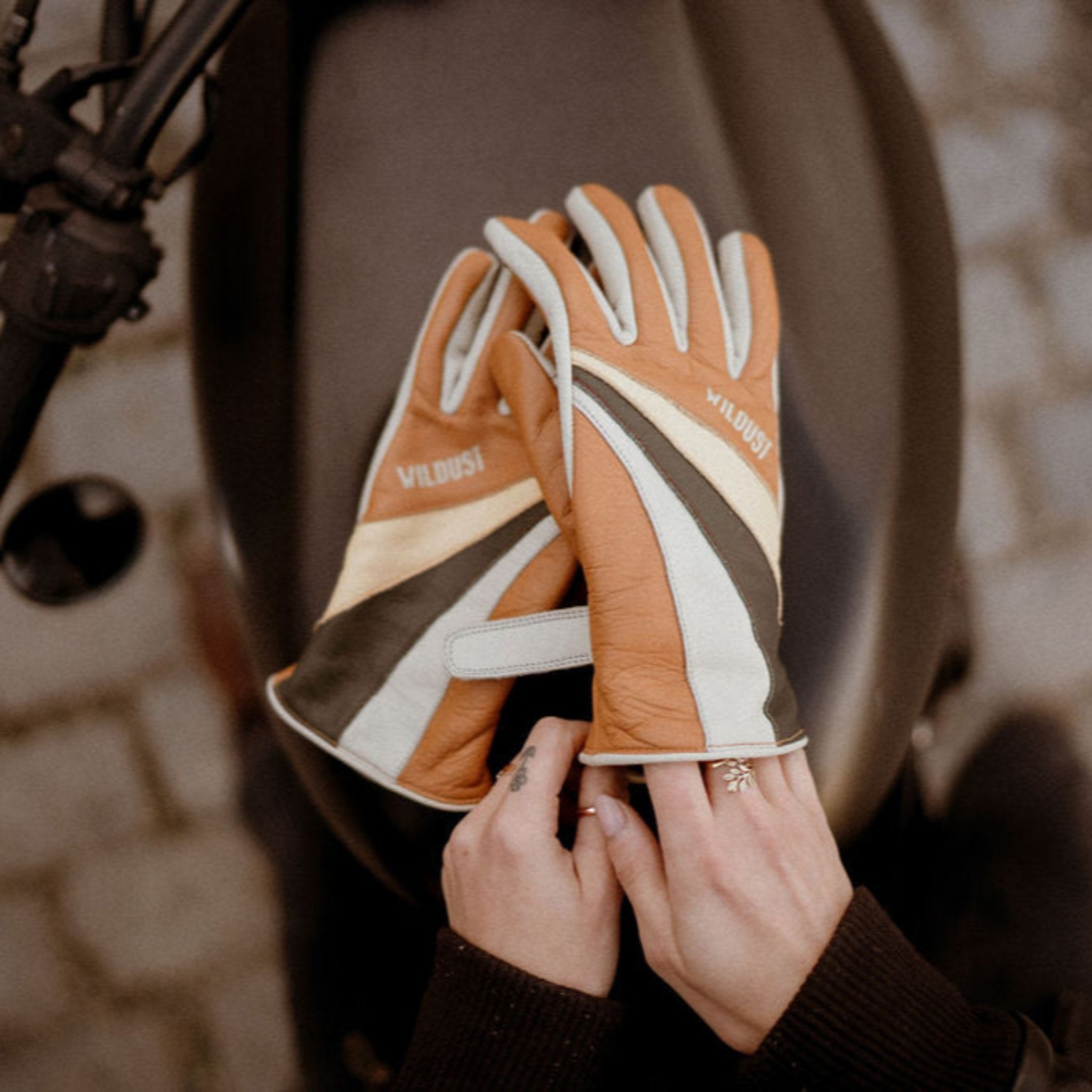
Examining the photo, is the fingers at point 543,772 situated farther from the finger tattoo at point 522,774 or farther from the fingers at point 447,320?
the fingers at point 447,320

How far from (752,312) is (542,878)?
1.44ft

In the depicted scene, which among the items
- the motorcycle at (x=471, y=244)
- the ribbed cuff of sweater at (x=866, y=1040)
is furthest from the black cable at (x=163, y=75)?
the ribbed cuff of sweater at (x=866, y=1040)

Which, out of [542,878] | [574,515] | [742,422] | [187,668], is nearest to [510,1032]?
[542,878]

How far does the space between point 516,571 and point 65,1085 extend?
967 mm

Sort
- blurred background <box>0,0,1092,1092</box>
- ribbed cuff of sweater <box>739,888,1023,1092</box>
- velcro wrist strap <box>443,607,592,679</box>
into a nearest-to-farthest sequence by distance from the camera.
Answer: ribbed cuff of sweater <box>739,888,1023,1092</box>
velcro wrist strap <box>443,607,592,679</box>
blurred background <box>0,0,1092,1092</box>

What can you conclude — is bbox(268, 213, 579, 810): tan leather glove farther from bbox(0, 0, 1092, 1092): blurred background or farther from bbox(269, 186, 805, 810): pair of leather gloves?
bbox(0, 0, 1092, 1092): blurred background

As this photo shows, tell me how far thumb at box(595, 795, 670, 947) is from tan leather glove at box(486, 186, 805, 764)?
1.6 inches

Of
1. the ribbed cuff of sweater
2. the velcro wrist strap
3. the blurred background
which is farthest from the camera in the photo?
the blurred background

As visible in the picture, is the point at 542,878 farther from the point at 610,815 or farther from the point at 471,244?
the point at 471,244

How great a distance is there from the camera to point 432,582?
72 centimetres

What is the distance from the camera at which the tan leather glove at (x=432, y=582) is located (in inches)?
27.7

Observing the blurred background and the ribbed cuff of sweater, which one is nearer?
the ribbed cuff of sweater

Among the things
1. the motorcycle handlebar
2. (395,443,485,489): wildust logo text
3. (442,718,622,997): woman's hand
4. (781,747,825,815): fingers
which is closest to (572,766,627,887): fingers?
(442,718,622,997): woman's hand

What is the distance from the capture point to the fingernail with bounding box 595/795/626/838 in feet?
2.00
